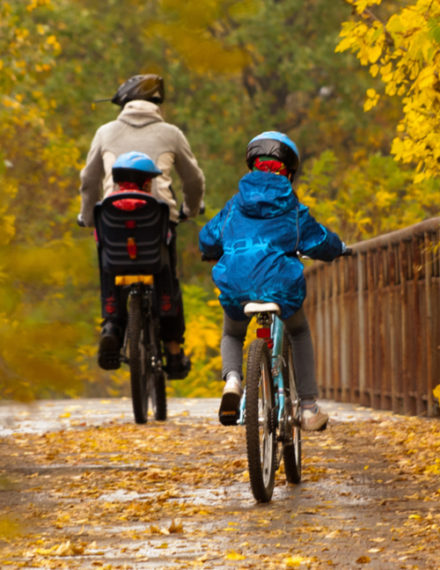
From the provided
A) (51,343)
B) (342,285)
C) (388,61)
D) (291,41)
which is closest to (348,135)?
(291,41)

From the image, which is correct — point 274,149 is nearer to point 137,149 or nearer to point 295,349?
point 295,349

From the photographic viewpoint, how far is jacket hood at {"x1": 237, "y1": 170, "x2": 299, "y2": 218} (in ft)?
16.9

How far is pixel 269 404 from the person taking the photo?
194 inches

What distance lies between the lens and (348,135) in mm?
31094

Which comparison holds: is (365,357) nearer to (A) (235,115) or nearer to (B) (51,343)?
(B) (51,343)

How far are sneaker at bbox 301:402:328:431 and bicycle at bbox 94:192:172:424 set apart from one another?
217cm

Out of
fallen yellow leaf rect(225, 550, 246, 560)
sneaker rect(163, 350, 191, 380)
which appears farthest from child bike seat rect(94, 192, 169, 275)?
fallen yellow leaf rect(225, 550, 246, 560)

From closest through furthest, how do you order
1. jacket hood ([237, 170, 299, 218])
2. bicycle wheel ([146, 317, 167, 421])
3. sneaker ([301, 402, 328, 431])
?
A: jacket hood ([237, 170, 299, 218]) → sneaker ([301, 402, 328, 431]) → bicycle wheel ([146, 317, 167, 421])

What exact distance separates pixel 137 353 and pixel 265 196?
259cm

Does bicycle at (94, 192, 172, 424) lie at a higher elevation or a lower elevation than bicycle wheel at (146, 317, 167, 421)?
higher

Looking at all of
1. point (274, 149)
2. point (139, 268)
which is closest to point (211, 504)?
point (274, 149)

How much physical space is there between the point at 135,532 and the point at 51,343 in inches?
112

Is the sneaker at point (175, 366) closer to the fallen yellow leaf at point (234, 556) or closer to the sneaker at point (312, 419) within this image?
A: the sneaker at point (312, 419)

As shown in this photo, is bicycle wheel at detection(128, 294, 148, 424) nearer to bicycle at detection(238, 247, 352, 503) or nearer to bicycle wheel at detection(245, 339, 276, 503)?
bicycle at detection(238, 247, 352, 503)
